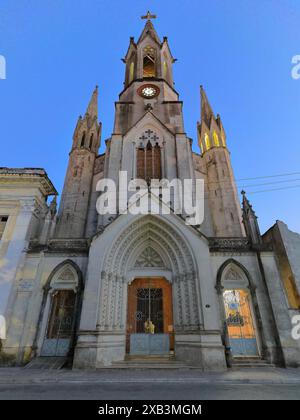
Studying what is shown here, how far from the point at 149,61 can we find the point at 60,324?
32654 millimetres

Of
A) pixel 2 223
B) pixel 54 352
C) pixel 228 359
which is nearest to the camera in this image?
pixel 228 359

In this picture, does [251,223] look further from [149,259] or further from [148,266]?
[148,266]

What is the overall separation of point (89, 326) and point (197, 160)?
56.6 ft

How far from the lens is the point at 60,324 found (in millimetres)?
12250

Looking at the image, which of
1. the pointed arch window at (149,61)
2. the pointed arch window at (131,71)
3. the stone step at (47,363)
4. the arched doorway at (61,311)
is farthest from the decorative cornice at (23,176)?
the pointed arch window at (149,61)

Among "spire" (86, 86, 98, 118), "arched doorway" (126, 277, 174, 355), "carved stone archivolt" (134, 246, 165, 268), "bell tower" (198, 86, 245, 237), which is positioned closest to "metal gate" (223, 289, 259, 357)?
"arched doorway" (126, 277, 174, 355)

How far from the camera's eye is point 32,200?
15031 millimetres

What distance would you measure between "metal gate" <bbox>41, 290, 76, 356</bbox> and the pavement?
3.51 metres

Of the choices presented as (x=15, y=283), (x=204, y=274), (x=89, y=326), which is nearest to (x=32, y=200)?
(x=15, y=283)

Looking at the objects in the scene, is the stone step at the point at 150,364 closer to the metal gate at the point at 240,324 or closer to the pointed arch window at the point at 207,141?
the metal gate at the point at 240,324

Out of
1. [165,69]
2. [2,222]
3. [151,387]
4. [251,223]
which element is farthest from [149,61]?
[151,387]

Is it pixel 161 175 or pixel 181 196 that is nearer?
pixel 181 196

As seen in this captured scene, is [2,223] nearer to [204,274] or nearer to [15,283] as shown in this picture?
[15,283]

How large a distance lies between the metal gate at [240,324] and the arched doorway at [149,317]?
3232 millimetres
